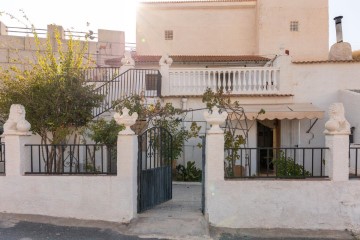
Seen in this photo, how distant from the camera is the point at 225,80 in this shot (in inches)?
585

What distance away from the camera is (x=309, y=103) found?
565 inches

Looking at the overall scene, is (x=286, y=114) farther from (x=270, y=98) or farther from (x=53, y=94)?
(x=53, y=94)

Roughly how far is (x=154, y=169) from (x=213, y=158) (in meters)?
1.83

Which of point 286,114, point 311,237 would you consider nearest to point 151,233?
point 311,237

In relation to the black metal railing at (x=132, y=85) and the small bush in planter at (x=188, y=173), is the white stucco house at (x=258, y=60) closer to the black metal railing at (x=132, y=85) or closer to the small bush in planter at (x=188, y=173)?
the black metal railing at (x=132, y=85)

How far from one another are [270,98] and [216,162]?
8036 mm

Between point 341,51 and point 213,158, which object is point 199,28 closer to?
point 341,51

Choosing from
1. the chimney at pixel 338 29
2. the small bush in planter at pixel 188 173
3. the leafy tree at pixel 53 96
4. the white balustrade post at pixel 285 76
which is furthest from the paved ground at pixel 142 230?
the chimney at pixel 338 29

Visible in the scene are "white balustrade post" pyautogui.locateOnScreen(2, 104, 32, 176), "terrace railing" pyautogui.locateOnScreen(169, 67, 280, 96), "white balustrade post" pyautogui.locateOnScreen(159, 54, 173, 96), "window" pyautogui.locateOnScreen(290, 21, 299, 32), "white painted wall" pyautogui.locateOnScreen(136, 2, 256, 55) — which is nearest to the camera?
"white balustrade post" pyautogui.locateOnScreen(2, 104, 32, 176)

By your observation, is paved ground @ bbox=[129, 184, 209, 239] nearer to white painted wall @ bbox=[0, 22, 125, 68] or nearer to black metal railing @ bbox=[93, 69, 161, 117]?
black metal railing @ bbox=[93, 69, 161, 117]

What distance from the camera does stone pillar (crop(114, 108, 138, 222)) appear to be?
768 cm

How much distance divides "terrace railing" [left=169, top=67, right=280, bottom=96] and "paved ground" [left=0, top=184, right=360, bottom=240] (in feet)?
25.7

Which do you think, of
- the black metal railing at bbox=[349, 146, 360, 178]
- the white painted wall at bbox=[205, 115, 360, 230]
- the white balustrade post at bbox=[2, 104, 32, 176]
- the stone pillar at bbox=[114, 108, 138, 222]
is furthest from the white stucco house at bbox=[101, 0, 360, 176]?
the white balustrade post at bbox=[2, 104, 32, 176]

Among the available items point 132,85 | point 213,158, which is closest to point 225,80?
point 132,85
